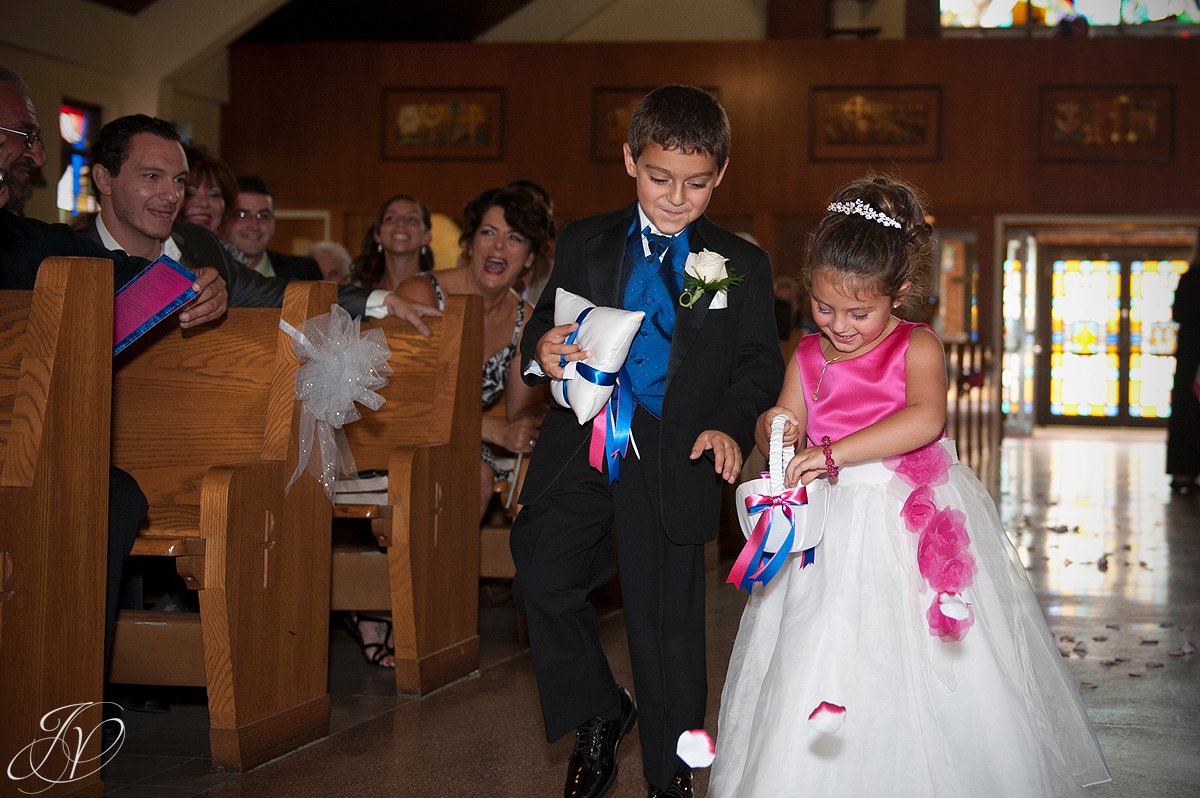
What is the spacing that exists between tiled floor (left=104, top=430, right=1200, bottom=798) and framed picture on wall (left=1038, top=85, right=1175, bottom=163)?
342 inches

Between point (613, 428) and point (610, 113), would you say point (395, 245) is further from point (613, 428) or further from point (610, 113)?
point (610, 113)

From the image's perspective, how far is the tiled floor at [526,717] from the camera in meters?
3.32

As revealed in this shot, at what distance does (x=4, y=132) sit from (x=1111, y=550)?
6.10 m

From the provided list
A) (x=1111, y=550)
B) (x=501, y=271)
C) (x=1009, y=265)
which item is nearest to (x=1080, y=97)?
(x=1009, y=265)

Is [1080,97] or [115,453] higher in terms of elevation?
[1080,97]

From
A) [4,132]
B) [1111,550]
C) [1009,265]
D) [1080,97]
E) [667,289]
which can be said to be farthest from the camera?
[1009,265]

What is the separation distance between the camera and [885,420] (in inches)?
111

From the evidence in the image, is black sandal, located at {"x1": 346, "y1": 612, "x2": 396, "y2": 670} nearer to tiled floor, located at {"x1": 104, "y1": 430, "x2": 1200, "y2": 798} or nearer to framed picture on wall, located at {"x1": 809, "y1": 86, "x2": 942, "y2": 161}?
tiled floor, located at {"x1": 104, "y1": 430, "x2": 1200, "y2": 798}

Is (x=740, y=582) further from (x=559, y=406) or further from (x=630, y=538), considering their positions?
(x=559, y=406)

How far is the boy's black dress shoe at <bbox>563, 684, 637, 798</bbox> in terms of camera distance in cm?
303

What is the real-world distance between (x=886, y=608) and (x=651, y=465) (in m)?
0.58

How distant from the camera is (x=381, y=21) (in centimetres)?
1594

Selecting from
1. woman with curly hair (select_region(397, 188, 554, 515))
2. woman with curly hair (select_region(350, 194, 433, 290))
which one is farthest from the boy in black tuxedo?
woman with curly hair (select_region(350, 194, 433, 290))

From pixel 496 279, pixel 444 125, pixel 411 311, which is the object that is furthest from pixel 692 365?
pixel 444 125
